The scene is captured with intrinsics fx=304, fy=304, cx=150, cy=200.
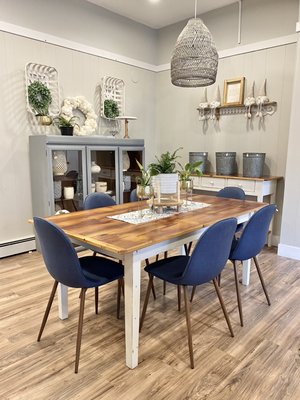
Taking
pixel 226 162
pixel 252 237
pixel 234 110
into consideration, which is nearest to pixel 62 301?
pixel 252 237

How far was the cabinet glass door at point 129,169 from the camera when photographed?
4.20 m

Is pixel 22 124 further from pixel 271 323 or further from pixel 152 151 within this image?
pixel 271 323

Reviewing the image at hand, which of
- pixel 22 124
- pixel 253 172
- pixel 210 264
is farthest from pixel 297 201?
pixel 22 124

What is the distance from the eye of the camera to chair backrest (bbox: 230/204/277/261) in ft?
6.89

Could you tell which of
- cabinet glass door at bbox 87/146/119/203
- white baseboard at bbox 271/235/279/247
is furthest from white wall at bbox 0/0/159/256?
white baseboard at bbox 271/235/279/247

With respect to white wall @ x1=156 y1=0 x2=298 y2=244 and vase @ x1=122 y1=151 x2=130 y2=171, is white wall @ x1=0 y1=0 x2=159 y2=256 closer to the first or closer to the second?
vase @ x1=122 y1=151 x2=130 y2=171

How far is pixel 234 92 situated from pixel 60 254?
3274 mm

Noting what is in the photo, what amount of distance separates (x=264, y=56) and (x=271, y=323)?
3093 millimetres

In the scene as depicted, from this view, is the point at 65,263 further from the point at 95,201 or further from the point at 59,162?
the point at 59,162

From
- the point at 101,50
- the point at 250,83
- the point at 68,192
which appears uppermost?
the point at 101,50

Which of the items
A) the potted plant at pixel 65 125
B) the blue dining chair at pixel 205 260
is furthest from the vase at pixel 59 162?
the blue dining chair at pixel 205 260

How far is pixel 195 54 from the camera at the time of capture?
2287 mm

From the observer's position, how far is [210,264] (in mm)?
1790

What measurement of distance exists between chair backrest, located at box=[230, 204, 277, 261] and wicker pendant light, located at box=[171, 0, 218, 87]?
3.79 feet
